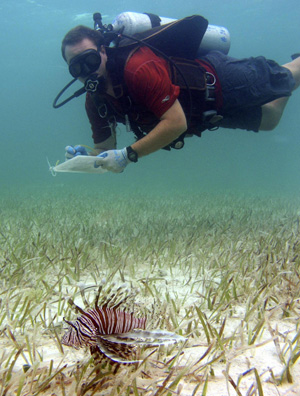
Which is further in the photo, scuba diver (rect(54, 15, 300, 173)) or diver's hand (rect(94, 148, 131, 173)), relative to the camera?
diver's hand (rect(94, 148, 131, 173))

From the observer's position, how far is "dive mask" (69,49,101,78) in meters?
3.65

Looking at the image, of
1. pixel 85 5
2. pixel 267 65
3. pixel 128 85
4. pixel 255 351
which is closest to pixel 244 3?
pixel 85 5

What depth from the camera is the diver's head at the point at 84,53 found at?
12.0ft

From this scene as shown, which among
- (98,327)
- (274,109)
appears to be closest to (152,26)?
(274,109)

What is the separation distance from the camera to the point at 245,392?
44.4 inches

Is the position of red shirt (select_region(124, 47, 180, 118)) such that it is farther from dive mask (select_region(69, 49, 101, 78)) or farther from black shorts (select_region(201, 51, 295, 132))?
→ black shorts (select_region(201, 51, 295, 132))

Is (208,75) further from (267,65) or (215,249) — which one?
(215,249)

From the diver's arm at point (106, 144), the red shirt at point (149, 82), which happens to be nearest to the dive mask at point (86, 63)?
the red shirt at point (149, 82)

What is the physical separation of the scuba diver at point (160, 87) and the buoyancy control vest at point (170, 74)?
1 cm

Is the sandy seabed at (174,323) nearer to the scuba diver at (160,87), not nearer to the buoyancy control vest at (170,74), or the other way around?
the scuba diver at (160,87)

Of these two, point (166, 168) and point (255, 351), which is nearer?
point (255, 351)

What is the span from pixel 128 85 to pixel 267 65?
2372mm

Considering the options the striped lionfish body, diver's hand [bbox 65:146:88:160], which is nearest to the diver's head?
diver's hand [bbox 65:146:88:160]

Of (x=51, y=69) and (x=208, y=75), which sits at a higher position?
(x=51, y=69)
